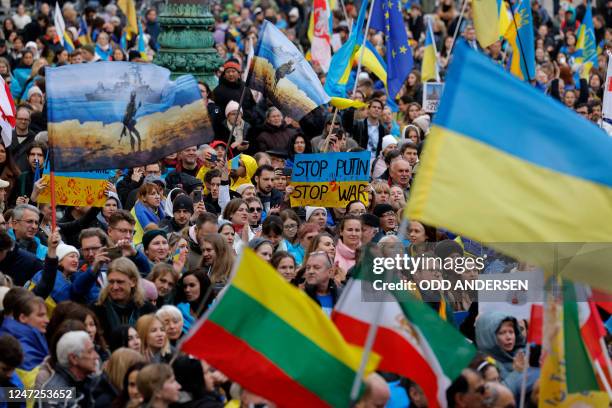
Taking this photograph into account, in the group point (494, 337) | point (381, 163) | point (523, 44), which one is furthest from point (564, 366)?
point (523, 44)

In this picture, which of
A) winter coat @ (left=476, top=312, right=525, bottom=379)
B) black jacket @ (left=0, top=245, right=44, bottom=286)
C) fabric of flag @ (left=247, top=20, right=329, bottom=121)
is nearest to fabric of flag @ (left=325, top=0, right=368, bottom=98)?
fabric of flag @ (left=247, top=20, right=329, bottom=121)

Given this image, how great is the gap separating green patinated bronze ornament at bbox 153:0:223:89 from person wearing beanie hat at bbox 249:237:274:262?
7.23m

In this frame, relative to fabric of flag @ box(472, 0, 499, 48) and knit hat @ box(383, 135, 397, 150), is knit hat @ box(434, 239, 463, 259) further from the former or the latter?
fabric of flag @ box(472, 0, 499, 48)

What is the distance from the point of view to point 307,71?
14.0 meters

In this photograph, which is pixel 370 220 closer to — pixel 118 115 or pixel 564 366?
pixel 118 115

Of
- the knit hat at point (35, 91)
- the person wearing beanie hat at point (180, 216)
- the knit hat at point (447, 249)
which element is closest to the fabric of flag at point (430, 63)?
the knit hat at point (35, 91)

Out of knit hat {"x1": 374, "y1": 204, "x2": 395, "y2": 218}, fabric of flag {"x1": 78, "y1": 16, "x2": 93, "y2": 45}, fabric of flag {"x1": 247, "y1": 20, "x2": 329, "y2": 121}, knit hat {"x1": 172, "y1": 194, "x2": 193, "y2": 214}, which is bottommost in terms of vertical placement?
fabric of flag {"x1": 78, "y1": 16, "x2": 93, "y2": 45}

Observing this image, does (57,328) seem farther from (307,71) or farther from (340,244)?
(307,71)

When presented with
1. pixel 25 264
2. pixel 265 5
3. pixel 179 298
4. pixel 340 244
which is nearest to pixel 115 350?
pixel 179 298

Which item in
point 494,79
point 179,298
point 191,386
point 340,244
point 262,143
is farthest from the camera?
point 262,143

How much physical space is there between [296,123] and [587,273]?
930cm

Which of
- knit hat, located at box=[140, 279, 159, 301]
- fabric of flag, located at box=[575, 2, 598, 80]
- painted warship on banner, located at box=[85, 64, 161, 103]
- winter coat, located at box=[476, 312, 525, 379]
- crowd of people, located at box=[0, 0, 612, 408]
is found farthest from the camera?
fabric of flag, located at box=[575, 2, 598, 80]

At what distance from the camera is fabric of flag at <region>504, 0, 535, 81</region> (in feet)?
59.5

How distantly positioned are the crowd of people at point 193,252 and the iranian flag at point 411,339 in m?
0.10
